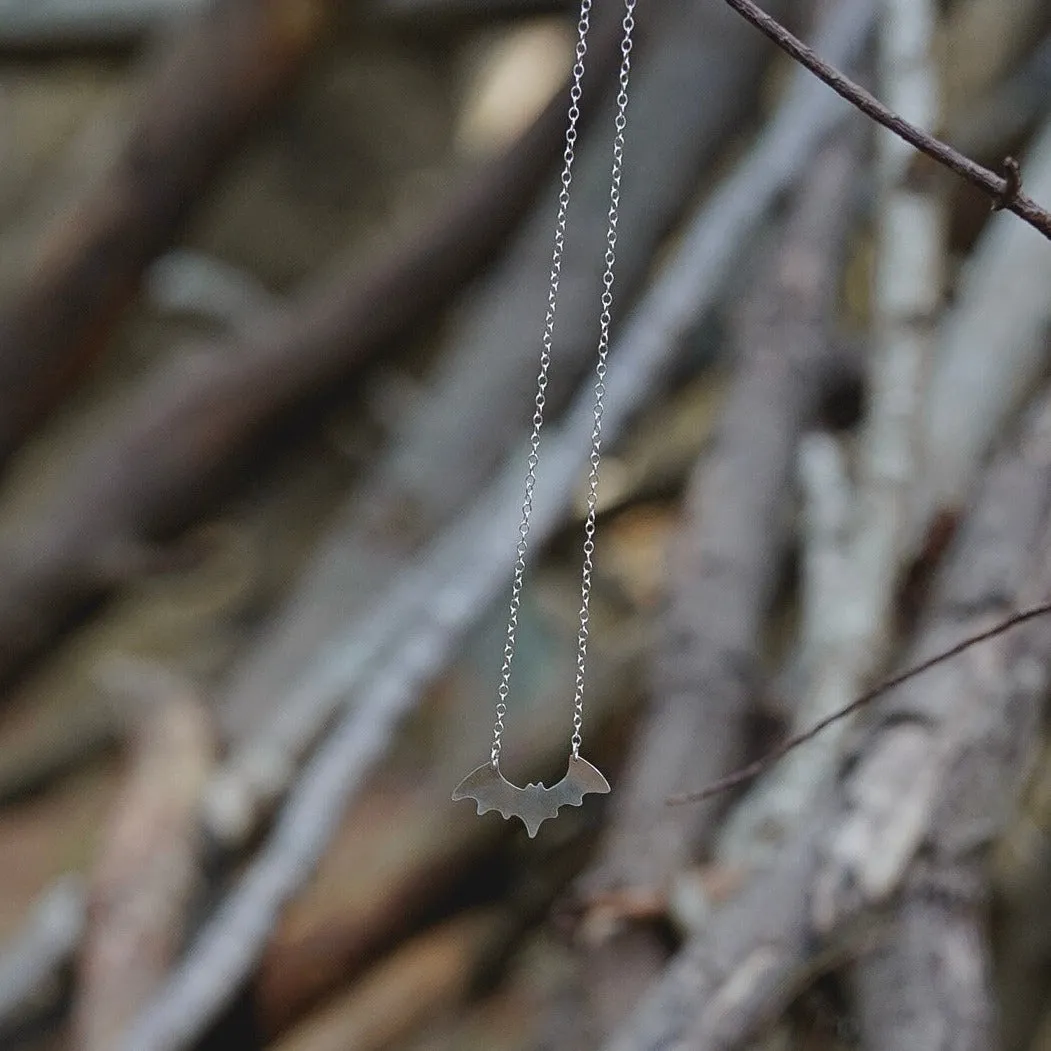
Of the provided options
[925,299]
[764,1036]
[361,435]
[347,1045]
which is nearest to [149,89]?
[361,435]

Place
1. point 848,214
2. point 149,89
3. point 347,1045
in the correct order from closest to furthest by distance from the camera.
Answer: point 347,1045
point 848,214
point 149,89

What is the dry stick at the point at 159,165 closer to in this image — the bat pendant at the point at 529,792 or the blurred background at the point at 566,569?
the blurred background at the point at 566,569

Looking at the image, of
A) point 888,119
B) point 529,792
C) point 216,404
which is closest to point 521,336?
point 216,404

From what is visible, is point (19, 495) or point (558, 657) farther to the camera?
point (19, 495)

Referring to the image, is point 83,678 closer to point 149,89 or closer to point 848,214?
point 149,89

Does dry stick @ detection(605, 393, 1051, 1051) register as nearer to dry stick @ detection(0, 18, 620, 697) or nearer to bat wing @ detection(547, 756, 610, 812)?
bat wing @ detection(547, 756, 610, 812)

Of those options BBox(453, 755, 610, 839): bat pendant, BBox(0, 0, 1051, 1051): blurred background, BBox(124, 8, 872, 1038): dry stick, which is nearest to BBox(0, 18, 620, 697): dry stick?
BBox(0, 0, 1051, 1051): blurred background

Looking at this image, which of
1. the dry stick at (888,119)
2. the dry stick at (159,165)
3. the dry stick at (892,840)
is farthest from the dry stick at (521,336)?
the dry stick at (888,119)

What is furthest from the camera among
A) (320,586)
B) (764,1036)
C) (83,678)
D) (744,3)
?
(83,678)
